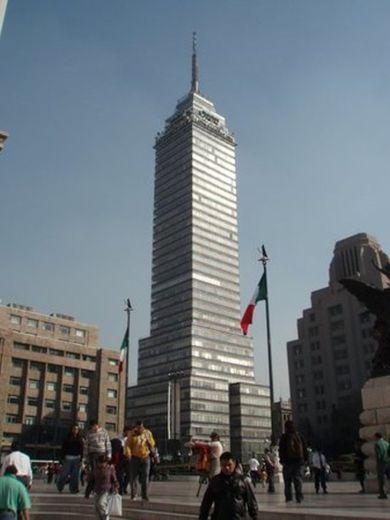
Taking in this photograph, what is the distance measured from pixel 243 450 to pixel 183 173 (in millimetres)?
76108

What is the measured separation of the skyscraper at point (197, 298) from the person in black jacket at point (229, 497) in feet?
352

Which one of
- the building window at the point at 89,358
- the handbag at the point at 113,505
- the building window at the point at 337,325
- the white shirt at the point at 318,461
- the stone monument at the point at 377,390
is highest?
the building window at the point at 337,325

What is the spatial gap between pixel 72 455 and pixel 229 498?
11.3m

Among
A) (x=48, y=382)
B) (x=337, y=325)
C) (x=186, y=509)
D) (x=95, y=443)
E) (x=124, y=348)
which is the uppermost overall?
(x=337, y=325)

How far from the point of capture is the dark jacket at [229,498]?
5.64m

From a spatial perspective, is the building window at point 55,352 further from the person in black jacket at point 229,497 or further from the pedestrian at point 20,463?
the person in black jacket at point 229,497

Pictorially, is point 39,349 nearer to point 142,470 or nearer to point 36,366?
A: point 36,366

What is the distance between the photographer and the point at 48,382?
79438 millimetres

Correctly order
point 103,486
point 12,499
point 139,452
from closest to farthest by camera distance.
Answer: point 12,499 → point 103,486 → point 139,452

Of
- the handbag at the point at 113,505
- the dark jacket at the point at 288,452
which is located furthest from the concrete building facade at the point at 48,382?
the handbag at the point at 113,505

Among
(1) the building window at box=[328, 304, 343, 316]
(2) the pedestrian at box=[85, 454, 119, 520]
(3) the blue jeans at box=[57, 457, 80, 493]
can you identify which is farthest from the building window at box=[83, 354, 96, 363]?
(2) the pedestrian at box=[85, 454, 119, 520]

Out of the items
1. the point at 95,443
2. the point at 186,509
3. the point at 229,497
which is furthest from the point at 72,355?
the point at 229,497

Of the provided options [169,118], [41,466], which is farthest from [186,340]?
[169,118]

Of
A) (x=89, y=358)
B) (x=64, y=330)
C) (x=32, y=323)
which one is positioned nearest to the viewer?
(x=89, y=358)
